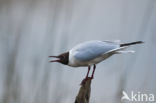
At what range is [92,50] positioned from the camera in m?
0.84

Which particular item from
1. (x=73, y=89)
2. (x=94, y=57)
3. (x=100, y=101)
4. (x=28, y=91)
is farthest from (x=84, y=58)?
(x=73, y=89)

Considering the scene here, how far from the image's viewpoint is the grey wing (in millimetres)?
843

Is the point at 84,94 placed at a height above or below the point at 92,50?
below

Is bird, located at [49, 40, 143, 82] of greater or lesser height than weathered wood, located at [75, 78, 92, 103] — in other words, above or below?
above

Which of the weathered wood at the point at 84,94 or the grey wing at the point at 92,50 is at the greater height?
the grey wing at the point at 92,50

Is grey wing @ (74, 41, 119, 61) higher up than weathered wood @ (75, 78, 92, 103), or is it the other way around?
grey wing @ (74, 41, 119, 61)

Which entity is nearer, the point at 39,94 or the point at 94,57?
the point at 94,57

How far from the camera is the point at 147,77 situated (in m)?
1.30

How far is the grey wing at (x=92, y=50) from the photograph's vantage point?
84 centimetres

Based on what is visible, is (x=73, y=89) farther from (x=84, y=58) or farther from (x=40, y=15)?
(x=84, y=58)

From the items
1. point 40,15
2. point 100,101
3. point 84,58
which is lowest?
point 100,101

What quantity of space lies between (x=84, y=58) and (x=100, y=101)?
0.54 meters

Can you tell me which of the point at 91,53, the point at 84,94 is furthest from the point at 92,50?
the point at 84,94

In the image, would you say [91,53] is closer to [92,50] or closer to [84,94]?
[92,50]
